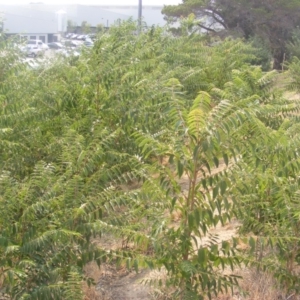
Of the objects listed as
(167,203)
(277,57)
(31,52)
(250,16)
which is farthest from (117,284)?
(277,57)

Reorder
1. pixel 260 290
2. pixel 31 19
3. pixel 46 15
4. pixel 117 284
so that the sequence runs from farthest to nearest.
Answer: pixel 46 15 < pixel 31 19 < pixel 117 284 < pixel 260 290

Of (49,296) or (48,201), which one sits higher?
(48,201)

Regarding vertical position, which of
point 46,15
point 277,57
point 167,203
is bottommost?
point 277,57

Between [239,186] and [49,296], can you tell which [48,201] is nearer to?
[49,296]

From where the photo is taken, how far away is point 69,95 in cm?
641

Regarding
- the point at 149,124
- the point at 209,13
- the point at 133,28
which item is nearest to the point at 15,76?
the point at 149,124

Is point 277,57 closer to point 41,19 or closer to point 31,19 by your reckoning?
point 41,19

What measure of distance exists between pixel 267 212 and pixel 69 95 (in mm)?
Result: 2649

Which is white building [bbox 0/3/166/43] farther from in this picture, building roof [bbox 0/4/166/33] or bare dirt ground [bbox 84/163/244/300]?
bare dirt ground [bbox 84/163/244/300]

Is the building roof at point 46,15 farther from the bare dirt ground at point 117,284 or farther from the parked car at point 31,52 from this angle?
the bare dirt ground at point 117,284

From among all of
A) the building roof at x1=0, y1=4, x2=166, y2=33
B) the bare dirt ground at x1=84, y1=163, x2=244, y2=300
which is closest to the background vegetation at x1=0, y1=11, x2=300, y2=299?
the bare dirt ground at x1=84, y1=163, x2=244, y2=300

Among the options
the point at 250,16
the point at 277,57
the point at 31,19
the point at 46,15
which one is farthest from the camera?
the point at 277,57

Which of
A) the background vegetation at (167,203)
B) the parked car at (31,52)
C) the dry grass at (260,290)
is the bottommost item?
the dry grass at (260,290)

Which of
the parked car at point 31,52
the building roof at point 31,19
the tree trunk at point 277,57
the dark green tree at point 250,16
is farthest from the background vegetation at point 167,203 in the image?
the tree trunk at point 277,57
